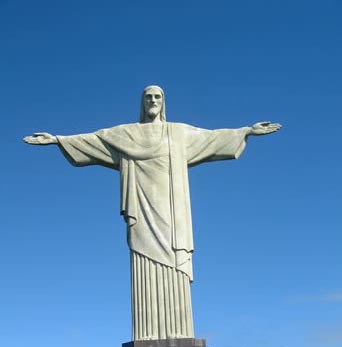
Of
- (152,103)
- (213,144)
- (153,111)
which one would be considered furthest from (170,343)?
(152,103)

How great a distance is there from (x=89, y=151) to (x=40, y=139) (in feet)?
4.33

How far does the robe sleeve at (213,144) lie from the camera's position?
16219 millimetres

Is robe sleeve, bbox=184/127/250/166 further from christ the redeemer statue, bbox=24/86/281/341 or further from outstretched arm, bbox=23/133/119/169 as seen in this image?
outstretched arm, bbox=23/133/119/169

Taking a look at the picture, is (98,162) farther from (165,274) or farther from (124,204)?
(165,274)

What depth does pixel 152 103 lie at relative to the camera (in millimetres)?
16297

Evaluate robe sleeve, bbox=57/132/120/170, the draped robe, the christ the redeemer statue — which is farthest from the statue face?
robe sleeve, bbox=57/132/120/170

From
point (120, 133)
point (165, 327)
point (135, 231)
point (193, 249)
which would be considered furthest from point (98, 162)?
point (165, 327)

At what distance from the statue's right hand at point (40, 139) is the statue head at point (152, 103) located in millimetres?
2527

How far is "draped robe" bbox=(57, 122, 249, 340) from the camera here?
47.5 ft

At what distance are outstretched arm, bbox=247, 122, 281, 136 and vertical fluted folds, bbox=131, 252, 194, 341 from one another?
4.38 meters

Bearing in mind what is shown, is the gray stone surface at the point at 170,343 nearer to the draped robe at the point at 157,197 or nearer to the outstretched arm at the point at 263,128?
the draped robe at the point at 157,197

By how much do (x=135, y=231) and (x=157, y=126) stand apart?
2953 millimetres

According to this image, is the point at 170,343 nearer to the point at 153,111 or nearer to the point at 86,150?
the point at 86,150

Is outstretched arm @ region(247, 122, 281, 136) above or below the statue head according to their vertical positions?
below
